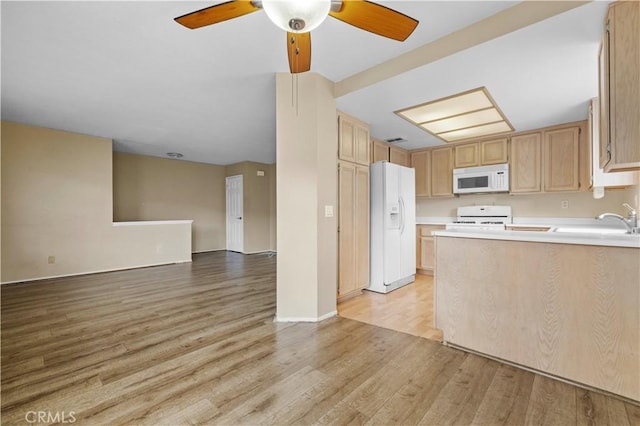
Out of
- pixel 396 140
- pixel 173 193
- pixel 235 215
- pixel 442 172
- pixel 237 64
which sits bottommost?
pixel 235 215

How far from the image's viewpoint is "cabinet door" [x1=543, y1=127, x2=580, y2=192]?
12.6ft

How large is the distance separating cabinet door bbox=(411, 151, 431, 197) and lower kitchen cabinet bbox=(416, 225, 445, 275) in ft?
2.29

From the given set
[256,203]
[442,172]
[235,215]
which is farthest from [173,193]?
[442,172]

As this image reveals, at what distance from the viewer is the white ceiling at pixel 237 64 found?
2.01 meters

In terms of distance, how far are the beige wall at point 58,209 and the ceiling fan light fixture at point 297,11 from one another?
5.30 meters

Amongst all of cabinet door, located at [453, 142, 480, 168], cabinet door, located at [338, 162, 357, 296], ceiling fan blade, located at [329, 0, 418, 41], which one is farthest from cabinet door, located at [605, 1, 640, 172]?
cabinet door, located at [453, 142, 480, 168]

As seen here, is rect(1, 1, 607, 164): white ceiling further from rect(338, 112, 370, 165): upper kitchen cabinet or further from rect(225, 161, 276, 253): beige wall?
rect(225, 161, 276, 253): beige wall

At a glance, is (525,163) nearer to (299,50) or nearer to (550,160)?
(550,160)

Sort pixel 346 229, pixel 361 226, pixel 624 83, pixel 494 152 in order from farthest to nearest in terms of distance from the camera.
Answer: pixel 494 152 → pixel 361 226 → pixel 346 229 → pixel 624 83

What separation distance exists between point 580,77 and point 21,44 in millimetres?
4767

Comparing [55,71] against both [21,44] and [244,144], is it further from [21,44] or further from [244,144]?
[244,144]

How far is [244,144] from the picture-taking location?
229 inches

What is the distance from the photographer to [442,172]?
5074mm

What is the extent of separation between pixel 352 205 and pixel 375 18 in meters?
2.27
